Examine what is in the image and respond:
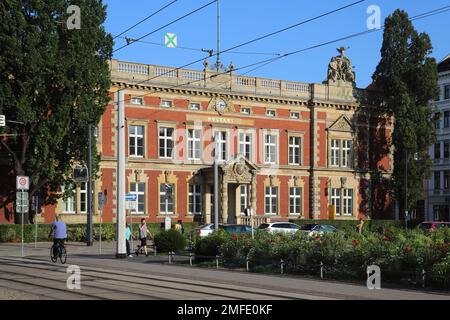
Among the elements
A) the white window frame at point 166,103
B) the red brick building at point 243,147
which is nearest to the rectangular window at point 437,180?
the red brick building at point 243,147

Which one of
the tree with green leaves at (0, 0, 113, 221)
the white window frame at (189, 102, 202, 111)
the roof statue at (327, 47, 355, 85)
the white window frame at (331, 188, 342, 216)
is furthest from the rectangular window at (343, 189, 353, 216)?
the tree with green leaves at (0, 0, 113, 221)

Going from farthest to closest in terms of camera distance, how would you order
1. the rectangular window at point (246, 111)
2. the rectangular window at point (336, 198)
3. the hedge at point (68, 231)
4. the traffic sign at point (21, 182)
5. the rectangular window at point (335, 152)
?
the rectangular window at point (335, 152)
the rectangular window at point (336, 198)
the rectangular window at point (246, 111)
the hedge at point (68, 231)
the traffic sign at point (21, 182)

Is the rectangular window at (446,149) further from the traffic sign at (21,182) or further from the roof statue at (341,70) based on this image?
the traffic sign at (21,182)

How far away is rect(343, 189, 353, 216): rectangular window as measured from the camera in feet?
214

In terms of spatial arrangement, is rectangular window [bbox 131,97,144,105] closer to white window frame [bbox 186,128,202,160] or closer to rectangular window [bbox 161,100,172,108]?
rectangular window [bbox 161,100,172,108]

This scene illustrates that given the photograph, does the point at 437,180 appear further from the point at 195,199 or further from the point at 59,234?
the point at 59,234

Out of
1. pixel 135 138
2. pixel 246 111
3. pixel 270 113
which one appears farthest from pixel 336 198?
pixel 135 138

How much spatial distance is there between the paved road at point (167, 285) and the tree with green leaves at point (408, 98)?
137ft

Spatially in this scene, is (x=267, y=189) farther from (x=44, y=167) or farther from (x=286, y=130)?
(x=44, y=167)

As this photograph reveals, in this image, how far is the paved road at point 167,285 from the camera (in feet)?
54.8

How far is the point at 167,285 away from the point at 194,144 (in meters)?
38.5

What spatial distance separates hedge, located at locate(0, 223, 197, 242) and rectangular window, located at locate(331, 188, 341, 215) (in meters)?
15.7

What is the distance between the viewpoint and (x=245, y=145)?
60.0 metres

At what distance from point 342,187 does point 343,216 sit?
265cm
